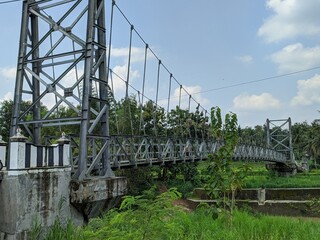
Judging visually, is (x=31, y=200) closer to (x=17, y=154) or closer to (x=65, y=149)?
(x=17, y=154)

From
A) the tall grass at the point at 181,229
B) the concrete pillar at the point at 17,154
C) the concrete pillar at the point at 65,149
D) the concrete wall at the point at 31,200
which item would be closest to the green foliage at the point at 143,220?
the tall grass at the point at 181,229

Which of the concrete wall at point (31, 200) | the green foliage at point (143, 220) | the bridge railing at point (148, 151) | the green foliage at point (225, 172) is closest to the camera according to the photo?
the green foliage at point (143, 220)

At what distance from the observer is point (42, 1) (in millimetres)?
6574

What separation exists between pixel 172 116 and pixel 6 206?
67.0 feet

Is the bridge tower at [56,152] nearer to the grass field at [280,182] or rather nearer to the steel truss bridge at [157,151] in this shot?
the steel truss bridge at [157,151]

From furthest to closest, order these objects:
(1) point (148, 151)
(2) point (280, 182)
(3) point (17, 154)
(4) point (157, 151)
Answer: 1. (2) point (280, 182)
2. (4) point (157, 151)
3. (1) point (148, 151)
4. (3) point (17, 154)

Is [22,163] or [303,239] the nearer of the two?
[22,163]

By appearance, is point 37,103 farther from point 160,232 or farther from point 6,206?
point 160,232

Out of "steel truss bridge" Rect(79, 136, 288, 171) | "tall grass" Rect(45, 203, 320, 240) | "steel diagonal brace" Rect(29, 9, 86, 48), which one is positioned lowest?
"tall grass" Rect(45, 203, 320, 240)

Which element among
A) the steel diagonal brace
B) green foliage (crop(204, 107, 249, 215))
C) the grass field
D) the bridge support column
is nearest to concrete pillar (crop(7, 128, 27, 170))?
the bridge support column

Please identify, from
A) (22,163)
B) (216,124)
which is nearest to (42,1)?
(22,163)

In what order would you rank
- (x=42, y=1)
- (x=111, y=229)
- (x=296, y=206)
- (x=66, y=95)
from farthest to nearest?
(x=296, y=206), (x=42, y=1), (x=66, y=95), (x=111, y=229)

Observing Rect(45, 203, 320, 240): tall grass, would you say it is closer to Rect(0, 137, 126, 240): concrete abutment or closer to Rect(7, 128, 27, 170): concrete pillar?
Rect(0, 137, 126, 240): concrete abutment

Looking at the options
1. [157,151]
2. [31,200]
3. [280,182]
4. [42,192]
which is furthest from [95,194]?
[280,182]
